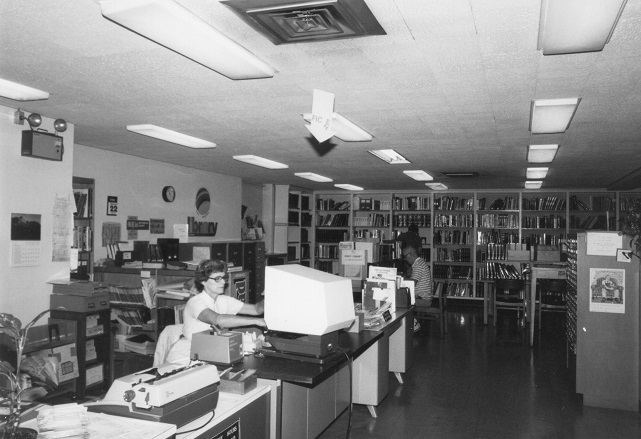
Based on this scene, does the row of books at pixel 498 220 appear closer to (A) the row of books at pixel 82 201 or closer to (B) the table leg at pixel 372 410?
(B) the table leg at pixel 372 410

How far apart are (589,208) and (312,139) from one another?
7.55 meters

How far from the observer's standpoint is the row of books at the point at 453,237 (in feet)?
38.4

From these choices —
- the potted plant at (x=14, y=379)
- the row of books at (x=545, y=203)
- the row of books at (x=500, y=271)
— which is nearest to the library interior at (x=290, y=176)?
the potted plant at (x=14, y=379)

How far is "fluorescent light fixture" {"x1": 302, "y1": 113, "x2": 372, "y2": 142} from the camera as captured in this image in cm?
468

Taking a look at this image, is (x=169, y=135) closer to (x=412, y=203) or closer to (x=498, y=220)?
(x=412, y=203)

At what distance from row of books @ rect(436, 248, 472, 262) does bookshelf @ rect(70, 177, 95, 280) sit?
7.65m

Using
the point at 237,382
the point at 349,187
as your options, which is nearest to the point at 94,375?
the point at 237,382

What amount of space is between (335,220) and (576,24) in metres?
10.3

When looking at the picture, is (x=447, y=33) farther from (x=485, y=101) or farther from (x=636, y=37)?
(x=485, y=101)

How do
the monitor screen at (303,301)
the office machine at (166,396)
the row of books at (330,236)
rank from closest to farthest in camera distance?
the office machine at (166,396)
the monitor screen at (303,301)
the row of books at (330,236)

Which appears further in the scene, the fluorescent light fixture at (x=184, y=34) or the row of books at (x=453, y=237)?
the row of books at (x=453, y=237)

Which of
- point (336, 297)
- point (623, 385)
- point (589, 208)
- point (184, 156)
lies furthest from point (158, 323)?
point (589, 208)

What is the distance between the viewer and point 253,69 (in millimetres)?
3221

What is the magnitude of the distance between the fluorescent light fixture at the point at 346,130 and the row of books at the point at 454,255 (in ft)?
21.8
